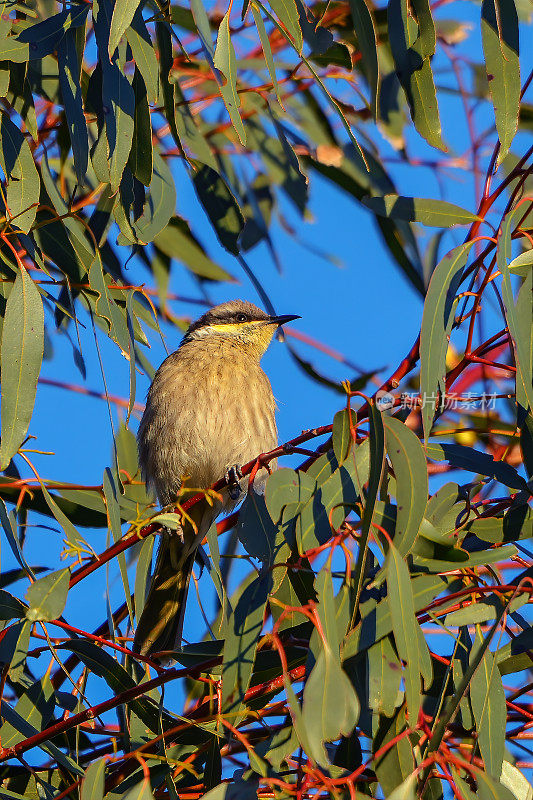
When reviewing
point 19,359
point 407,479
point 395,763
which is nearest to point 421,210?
point 407,479

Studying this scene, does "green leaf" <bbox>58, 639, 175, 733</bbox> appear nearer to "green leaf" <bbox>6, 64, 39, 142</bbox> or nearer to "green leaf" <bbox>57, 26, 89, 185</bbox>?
"green leaf" <bbox>57, 26, 89, 185</bbox>

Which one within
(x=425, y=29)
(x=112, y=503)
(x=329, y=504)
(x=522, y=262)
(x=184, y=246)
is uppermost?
(x=184, y=246)

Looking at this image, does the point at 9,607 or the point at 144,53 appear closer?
the point at 9,607

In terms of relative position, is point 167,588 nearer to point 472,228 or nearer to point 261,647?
point 261,647

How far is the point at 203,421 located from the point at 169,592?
0.69 metres

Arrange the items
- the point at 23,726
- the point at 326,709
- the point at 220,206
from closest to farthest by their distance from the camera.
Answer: the point at 326,709
the point at 23,726
the point at 220,206

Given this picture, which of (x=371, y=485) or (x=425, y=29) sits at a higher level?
(x=425, y=29)

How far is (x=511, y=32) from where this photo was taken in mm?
2455

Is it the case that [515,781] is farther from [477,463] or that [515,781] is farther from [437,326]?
[437,326]

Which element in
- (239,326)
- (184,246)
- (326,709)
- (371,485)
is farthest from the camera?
(239,326)

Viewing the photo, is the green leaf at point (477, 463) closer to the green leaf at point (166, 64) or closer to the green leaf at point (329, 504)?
the green leaf at point (329, 504)

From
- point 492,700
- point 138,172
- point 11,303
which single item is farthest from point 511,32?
point 492,700

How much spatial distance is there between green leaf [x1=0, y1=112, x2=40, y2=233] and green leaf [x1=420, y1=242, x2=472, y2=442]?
1.08 metres

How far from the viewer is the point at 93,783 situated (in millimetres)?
2018
